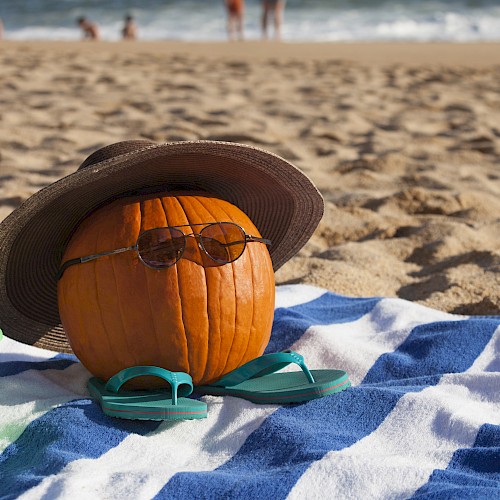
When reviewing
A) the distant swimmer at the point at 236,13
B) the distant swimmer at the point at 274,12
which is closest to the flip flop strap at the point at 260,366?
the distant swimmer at the point at 236,13

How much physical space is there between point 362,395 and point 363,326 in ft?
2.28

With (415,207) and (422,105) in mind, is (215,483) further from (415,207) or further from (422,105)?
(422,105)

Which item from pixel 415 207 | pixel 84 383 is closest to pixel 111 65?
pixel 415 207

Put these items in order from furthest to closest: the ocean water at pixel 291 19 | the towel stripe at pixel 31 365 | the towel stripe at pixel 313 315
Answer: the ocean water at pixel 291 19
the towel stripe at pixel 313 315
the towel stripe at pixel 31 365

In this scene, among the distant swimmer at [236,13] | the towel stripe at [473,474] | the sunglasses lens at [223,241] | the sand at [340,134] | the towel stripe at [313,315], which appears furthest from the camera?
the distant swimmer at [236,13]

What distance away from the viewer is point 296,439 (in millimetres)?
1867

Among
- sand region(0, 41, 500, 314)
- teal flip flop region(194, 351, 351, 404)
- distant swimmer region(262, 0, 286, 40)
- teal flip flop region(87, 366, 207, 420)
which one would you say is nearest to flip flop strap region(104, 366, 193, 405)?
teal flip flop region(87, 366, 207, 420)

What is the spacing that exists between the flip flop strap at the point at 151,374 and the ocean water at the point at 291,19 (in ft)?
54.6

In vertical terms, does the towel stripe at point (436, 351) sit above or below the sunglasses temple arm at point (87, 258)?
below

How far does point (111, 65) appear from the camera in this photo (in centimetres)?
969

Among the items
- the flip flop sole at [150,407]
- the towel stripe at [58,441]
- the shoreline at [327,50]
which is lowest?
the towel stripe at [58,441]

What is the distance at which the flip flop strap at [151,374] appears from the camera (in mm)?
1964

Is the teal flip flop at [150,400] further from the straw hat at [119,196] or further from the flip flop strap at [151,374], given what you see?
the straw hat at [119,196]

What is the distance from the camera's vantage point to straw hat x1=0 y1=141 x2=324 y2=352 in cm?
202
